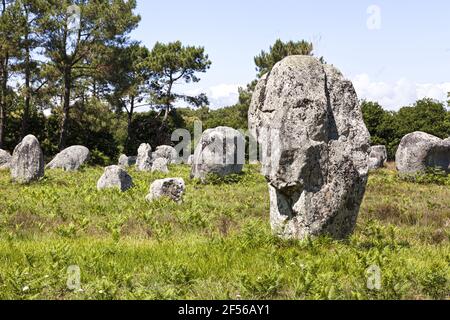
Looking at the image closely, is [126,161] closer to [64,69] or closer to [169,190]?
[64,69]

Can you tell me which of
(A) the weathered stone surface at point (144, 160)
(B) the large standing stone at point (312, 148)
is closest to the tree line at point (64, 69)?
(A) the weathered stone surface at point (144, 160)

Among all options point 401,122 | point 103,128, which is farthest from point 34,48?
point 401,122

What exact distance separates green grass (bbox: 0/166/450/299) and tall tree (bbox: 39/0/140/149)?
25.6 metres

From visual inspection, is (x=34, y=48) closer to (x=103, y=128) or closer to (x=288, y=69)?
(x=103, y=128)

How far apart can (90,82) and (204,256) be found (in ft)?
125

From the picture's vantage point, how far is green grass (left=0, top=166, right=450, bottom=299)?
5.69m

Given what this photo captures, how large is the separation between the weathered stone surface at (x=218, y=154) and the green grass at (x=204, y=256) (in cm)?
Answer: 916

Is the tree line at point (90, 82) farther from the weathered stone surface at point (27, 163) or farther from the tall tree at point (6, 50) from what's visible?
the weathered stone surface at point (27, 163)

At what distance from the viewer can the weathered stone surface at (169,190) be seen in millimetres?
15148

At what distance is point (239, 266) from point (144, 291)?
1525mm

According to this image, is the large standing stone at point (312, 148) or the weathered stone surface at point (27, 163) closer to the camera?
the large standing stone at point (312, 148)

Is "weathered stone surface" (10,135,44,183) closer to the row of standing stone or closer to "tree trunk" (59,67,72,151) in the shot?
the row of standing stone

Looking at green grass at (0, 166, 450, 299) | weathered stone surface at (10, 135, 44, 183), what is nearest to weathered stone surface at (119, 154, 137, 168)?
weathered stone surface at (10, 135, 44, 183)

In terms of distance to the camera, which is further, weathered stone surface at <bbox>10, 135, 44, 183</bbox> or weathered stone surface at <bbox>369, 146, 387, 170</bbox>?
weathered stone surface at <bbox>369, 146, 387, 170</bbox>
